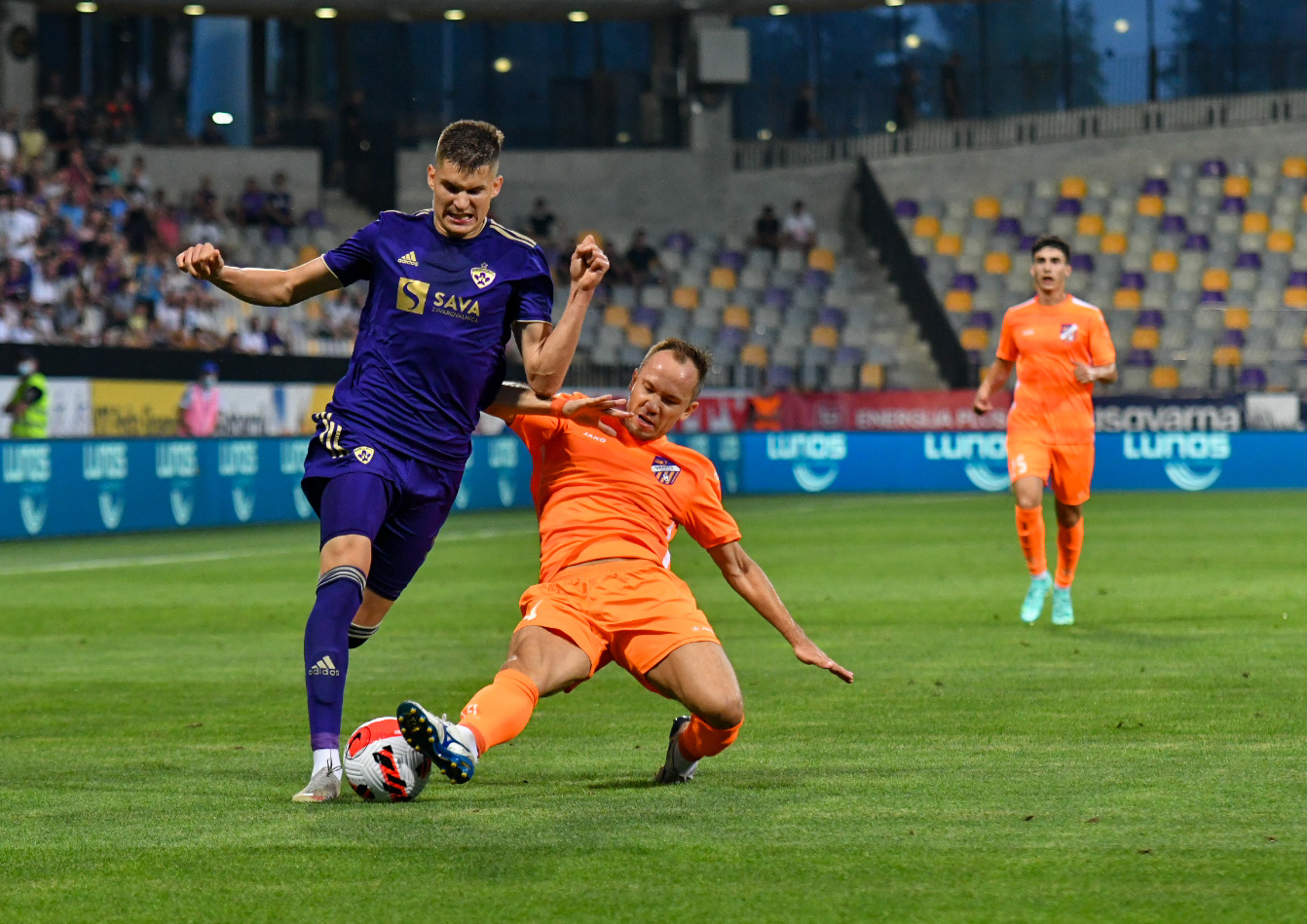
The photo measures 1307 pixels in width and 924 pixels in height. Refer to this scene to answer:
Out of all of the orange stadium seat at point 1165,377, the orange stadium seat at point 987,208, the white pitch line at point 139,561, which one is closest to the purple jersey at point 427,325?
the white pitch line at point 139,561

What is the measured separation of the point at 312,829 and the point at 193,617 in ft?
26.5

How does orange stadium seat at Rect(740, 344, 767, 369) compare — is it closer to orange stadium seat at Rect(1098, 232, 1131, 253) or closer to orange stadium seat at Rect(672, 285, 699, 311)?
orange stadium seat at Rect(672, 285, 699, 311)

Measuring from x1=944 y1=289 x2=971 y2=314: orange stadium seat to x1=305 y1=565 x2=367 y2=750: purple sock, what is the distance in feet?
109

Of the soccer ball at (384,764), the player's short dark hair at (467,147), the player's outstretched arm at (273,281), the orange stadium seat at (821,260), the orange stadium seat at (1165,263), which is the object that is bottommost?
the soccer ball at (384,764)

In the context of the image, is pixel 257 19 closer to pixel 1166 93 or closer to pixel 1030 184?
pixel 1030 184

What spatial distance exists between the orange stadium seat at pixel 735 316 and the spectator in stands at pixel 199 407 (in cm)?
1481

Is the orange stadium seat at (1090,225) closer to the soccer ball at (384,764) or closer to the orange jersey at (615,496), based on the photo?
the orange jersey at (615,496)

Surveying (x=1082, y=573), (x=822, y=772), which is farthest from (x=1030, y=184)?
(x=822, y=772)

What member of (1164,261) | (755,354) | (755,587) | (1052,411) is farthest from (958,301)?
(755,587)

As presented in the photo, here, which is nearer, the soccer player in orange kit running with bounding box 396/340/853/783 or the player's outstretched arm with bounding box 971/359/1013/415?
the soccer player in orange kit running with bounding box 396/340/853/783

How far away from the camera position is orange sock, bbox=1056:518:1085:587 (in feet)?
41.7

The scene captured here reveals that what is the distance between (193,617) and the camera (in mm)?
13430

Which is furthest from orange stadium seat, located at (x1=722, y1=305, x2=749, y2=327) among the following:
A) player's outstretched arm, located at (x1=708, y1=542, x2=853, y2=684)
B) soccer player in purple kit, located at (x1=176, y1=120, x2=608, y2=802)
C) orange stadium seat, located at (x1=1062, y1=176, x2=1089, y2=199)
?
player's outstretched arm, located at (x1=708, y1=542, x2=853, y2=684)

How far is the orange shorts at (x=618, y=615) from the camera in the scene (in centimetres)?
636
